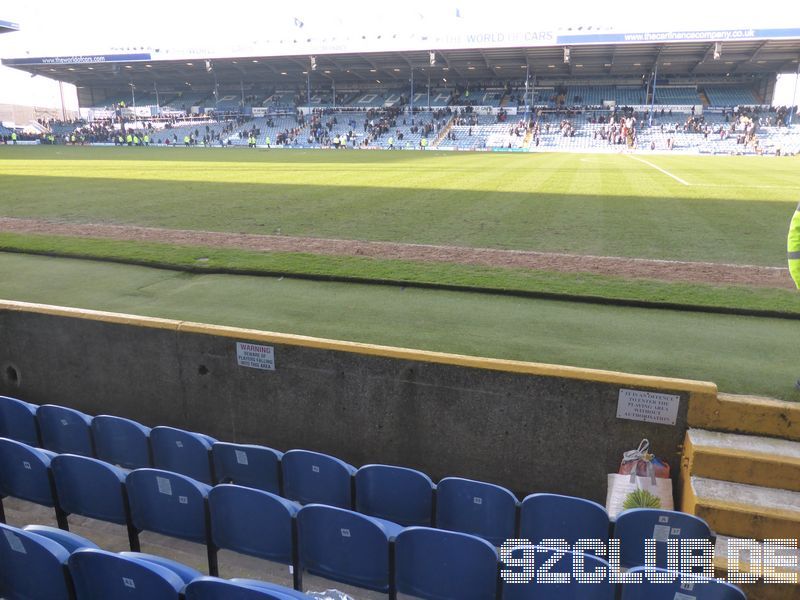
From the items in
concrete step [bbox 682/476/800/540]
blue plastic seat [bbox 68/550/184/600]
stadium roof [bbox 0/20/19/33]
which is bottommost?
concrete step [bbox 682/476/800/540]

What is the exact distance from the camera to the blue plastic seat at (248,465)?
4883 mm

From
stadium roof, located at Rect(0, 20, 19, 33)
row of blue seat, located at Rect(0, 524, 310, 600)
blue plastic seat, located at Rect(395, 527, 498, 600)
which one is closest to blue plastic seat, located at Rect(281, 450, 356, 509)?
blue plastic seat, located at Rect(395, 527, 498, 600)

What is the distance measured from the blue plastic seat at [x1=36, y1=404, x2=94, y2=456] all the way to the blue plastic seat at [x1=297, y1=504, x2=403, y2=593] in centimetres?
277

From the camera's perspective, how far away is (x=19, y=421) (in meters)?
5.82

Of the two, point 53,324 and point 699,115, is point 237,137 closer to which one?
point 699,115

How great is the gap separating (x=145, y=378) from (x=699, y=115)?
2329 inches

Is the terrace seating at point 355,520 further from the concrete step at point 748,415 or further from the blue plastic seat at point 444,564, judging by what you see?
the concrete step at point 748,415

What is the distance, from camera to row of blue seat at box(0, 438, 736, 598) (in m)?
3.59

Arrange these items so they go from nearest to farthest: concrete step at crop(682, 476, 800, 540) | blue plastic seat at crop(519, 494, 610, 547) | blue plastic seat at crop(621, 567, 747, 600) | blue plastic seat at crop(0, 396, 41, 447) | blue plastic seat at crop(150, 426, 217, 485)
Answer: blue plastic seat at crop(621, 567, 747, 600), blue plastic seat at crop(519, 494, 610, 547), concrete step at crop(682, 476, 800, 540), blue plastic seat at crop(150, 426, 217, 485), blue plastic seat at crop(0, 396, 41, 447)

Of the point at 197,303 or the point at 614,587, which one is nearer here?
the point at 614,587

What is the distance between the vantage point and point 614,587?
3.30 meters

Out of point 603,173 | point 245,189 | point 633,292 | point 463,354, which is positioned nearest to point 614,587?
point 463,354

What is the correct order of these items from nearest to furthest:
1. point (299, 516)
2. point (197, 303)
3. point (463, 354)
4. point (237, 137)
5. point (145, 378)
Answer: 1. point (299, 516)
2. point (463, 354)
3. point (145, 378)
4. point (197, 303)
5. point (237, 137)

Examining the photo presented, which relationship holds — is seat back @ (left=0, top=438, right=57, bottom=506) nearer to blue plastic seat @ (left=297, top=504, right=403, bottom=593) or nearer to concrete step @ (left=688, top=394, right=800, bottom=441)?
blue plastic seat @ (left=297, top=504, right=403, bottom=593)
